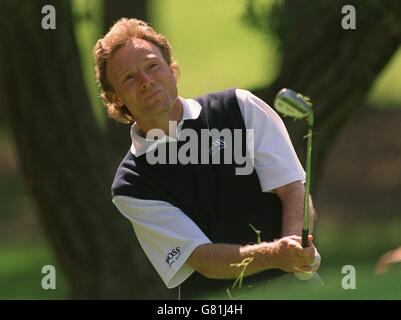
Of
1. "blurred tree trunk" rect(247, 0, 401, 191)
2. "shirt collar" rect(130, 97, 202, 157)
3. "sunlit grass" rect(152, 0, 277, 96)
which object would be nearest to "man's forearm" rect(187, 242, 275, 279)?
"shirt collar" rect(130, 97, 202, 157)

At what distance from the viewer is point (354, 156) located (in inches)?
504

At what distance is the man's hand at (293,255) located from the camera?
345cm

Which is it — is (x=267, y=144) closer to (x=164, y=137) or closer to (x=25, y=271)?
(x=164, y=137)

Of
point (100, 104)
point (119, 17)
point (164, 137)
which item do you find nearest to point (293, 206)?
point (164, 137)

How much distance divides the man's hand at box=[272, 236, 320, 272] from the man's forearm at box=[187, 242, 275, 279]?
4cm

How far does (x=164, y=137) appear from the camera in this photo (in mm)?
3943

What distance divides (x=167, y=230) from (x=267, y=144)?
0.40 metres

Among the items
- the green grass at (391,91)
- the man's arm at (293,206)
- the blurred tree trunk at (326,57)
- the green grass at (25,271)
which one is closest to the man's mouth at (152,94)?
the man's arm at (293,206)

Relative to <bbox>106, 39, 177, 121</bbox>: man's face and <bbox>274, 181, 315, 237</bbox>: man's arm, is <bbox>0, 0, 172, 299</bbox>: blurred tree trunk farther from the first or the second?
<bbox>274, 181, 315, 237</bbox>: man's arm

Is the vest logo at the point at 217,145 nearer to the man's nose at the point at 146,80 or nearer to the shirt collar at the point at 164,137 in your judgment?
the shirt collar at the point at 164,137

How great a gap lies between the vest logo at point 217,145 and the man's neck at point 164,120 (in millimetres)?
133

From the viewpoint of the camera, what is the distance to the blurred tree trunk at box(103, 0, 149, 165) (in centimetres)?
665
